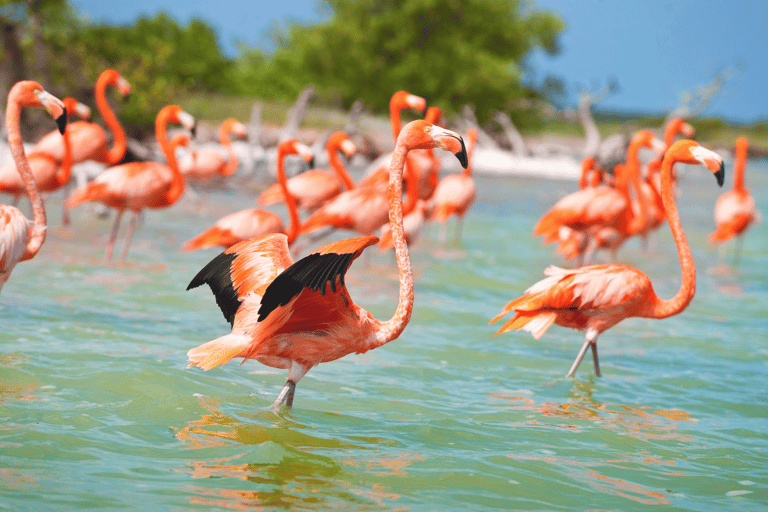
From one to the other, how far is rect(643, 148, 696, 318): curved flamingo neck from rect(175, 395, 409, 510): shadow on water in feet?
6.77

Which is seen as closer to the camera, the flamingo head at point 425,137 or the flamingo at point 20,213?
the flamingo head at point 425,137

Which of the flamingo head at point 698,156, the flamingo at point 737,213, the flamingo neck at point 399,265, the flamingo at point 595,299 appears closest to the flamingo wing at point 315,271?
the flamingo neck at point 399,265

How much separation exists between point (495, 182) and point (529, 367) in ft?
55.3

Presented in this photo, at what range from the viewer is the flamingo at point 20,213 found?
4395 millimetres

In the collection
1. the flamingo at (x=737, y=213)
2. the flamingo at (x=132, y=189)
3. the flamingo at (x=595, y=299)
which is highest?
the flamingo at (x=737, y=213)

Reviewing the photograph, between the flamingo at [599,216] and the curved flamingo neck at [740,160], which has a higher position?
the curved flamingo neck at [740,160]

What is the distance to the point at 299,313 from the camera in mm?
3564

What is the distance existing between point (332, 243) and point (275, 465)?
0.92 meters

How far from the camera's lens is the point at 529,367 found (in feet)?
17.1

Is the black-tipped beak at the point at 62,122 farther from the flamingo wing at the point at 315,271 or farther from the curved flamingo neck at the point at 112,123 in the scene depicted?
the curved flamingo neck at the point at 112,123

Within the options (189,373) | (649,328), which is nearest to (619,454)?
(189,373)

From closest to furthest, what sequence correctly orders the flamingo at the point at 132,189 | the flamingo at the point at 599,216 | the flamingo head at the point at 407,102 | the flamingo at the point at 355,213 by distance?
the flamingo head at the point at 407,102 < the flamingo at the point at 355,213 < the flamingo at the point at 132,189 < the flamingo at the point at 599,216

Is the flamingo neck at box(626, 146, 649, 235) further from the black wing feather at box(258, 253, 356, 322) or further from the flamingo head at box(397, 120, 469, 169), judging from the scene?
the black wing feather at box(258, 253, 356, 322)

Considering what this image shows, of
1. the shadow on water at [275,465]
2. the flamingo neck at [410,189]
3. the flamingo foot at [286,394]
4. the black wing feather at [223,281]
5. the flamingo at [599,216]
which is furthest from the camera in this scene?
the flamingo at [599,216]
